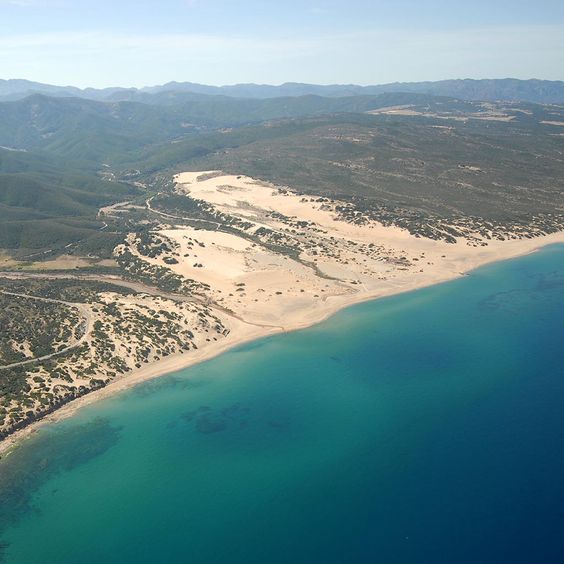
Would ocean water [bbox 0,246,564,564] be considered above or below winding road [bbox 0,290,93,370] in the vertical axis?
below

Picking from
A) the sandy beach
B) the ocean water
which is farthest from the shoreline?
the ocean water

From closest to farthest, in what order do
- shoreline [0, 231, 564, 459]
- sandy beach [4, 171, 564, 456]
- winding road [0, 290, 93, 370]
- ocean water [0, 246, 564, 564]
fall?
ocean water [0, 246, 564, 564] → shoreline [0, 231, 564, 459] → winding road [0, 290, 93, 370] → sandy beach [4, 171, 564, 456]

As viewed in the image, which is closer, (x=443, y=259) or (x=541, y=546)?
(x=541, y=546)

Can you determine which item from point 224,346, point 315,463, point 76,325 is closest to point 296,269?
point 224,346

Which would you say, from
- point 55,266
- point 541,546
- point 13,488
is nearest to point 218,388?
point 13,488

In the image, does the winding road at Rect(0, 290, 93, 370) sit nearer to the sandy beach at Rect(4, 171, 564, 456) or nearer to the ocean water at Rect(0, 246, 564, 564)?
the sandy beach at Rect(4, 171, 564, 456)

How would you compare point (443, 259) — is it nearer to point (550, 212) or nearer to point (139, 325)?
point (550, 212)

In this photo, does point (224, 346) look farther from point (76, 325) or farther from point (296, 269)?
point (296, 269)
